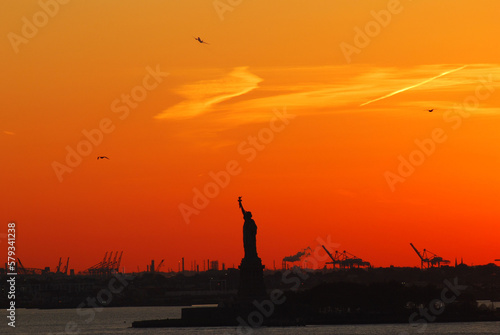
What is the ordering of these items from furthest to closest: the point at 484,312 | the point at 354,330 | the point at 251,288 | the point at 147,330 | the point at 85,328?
1. the point at 85,328
2. the point at 484,312
3. the point at 147,330
4. the point at 354,330
5. the point at 251,288

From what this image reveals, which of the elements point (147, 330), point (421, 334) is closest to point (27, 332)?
point (147, 330)

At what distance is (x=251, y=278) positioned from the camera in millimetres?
109688

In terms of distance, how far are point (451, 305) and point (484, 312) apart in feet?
16.5

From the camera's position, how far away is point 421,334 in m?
112

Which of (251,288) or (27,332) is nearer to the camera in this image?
(251,288)

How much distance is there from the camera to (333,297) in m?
133

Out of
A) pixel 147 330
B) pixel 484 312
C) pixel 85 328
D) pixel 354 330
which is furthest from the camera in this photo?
pixel 85 328

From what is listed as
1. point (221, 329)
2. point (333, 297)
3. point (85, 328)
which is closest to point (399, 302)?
point (333, 297)

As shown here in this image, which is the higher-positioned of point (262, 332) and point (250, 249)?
point (250, 249)

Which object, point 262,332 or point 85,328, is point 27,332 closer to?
point 85,328

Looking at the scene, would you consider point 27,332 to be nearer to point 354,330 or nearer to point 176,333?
point 176,333

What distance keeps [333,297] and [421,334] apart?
22638 mm

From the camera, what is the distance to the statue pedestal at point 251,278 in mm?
109625

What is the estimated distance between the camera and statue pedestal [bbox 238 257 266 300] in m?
110
